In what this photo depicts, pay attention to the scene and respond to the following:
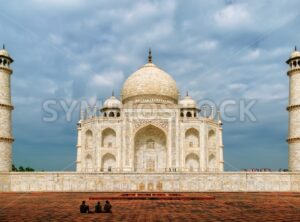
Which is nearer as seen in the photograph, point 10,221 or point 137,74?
point 10,221

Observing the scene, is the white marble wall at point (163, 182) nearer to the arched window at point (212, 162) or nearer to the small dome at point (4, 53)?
the arched window at point (212, 162)

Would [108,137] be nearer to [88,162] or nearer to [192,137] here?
[88,162]

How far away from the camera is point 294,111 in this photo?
22.1m

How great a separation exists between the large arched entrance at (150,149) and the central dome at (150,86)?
127 inches

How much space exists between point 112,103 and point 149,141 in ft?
16.6

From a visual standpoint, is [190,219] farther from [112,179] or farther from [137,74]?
[137,74]

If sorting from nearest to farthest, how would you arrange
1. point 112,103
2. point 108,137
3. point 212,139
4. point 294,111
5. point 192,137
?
point 294,111 < point 108,137 < point 192,137 < point 212,139 < point 112,103

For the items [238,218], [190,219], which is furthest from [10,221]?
[238,218]

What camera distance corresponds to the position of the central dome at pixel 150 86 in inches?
1194

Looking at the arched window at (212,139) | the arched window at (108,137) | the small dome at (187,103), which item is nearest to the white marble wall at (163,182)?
the arched window at (108,137)

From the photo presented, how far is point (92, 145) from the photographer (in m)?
27.7

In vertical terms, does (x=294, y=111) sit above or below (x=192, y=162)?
above

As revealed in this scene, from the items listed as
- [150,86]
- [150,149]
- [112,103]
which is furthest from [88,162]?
[150,86]

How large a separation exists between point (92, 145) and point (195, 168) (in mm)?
7692
